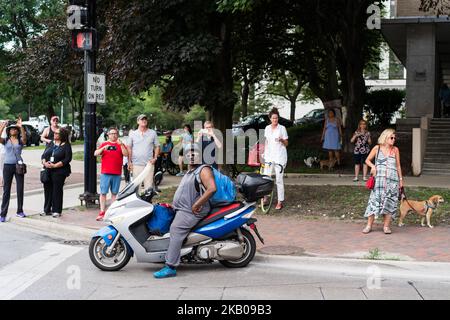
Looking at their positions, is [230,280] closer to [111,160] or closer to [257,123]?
[111,160]

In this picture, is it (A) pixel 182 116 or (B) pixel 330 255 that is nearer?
(B) pixel 330 255

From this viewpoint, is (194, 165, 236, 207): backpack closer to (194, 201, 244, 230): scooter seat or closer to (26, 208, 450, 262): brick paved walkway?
(194, 201, 244, 230): scooter seat

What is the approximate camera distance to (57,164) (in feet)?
35.5

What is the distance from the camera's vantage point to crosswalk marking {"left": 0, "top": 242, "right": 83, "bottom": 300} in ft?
20.7

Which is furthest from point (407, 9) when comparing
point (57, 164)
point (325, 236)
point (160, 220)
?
point (160, 220)

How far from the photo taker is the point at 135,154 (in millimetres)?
10781

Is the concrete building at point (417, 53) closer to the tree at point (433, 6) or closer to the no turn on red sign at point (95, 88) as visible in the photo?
the tree at point (433, 6)

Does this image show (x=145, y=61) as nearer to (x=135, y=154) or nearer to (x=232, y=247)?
(x=135, y=154)

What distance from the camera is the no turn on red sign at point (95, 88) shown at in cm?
1155

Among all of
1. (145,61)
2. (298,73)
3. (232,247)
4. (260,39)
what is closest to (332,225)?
(232,247)

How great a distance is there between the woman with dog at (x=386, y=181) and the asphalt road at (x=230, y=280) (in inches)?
66.9

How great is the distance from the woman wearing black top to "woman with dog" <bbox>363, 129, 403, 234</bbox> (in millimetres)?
5666

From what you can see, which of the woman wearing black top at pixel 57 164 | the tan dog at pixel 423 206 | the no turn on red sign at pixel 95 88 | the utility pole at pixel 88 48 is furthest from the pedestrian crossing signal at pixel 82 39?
the tan dog at pixel 423 206
